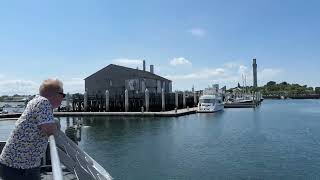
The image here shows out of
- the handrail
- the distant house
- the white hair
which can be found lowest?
the handrail

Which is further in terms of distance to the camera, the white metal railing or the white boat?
the white boat

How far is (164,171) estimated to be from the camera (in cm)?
2205

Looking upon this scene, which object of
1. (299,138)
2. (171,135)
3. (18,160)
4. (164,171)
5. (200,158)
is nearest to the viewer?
(18,160)

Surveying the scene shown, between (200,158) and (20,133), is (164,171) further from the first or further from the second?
(20,133)

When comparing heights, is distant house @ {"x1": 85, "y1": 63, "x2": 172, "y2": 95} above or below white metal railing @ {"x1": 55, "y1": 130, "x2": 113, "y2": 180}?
above

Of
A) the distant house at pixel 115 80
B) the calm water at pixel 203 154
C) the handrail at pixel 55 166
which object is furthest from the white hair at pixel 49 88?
the distant house at pixel 115 80

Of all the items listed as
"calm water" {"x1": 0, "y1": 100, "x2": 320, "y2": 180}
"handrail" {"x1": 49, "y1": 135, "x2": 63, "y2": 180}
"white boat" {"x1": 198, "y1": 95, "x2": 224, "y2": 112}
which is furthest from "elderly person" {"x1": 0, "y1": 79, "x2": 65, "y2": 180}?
"white boat" {"x1": 198, "y1": 95, "x2": 224, "y2": 112}

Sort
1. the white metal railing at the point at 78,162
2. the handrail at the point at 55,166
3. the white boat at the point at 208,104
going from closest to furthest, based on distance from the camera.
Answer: the handrail at the point at 55,166 → the white metal railing at the point at 78,162 → the white boat at the point at 208,104

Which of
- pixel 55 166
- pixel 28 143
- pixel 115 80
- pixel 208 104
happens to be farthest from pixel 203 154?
pixel 115 80

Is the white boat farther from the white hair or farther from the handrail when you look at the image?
the handrail

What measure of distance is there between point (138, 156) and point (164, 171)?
19.3 feet

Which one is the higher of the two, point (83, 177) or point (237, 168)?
point (83, 177)

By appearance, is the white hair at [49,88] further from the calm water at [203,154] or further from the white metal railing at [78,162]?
the calm water at [203,154]

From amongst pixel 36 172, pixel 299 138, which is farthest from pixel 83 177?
pixel 299 138
